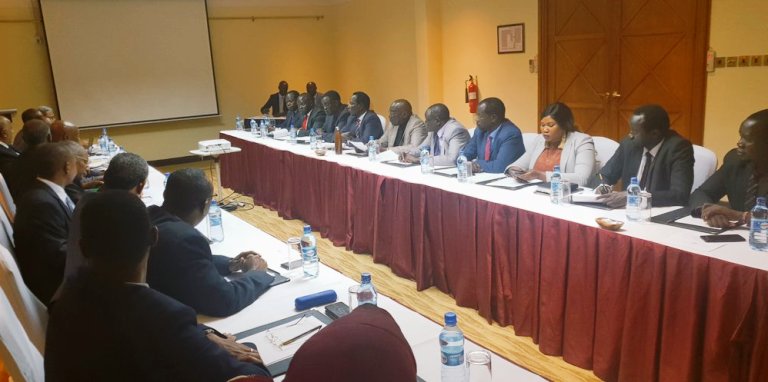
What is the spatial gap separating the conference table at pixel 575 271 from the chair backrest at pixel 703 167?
1.68 ft

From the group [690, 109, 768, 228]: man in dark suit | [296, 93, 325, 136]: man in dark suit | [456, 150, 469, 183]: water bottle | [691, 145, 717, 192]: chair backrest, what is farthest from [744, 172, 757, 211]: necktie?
[296, 93, 325, 136]: man in dark suit

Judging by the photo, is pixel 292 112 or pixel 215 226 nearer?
pixel 215 226

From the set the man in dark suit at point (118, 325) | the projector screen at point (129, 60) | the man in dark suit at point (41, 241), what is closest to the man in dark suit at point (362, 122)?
the man in dark suit at point (41, 241)

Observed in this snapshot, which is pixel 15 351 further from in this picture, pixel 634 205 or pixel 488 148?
pixel 488 148

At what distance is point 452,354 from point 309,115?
584 centimetres

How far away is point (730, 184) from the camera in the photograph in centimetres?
284

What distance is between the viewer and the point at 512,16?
21.9 ft

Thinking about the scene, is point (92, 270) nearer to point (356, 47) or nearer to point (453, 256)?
point (453, 256)

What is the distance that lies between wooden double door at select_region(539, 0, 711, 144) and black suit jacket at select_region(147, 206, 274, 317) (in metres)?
4.64

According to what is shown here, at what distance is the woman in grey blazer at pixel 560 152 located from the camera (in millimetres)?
3525

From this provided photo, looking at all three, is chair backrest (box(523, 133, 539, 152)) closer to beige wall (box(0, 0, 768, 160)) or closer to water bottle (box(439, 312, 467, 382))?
beige wall (box(0, 0, 768, 160))

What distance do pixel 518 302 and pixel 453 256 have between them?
565mm

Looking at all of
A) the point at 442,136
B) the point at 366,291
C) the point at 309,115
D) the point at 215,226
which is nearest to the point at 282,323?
the point at 366,291

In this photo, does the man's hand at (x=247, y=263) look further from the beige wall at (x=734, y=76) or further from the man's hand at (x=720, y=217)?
the beige wall at (x=734, y=76)
